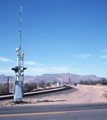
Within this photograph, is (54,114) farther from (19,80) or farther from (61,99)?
(61,99)

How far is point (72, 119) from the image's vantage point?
8383mm

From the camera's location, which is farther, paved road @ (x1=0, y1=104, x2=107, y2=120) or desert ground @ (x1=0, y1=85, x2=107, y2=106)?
desert ground @ (x1=0, y1=85, x2=107, y2=106)

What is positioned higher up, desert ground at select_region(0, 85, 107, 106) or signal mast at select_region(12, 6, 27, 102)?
signal mast at select_region(12, 6, 27, 102)

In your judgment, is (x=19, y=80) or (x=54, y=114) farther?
(x=19, y=80)

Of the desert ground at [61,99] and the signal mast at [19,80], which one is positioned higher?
the signal mast at [19,80]

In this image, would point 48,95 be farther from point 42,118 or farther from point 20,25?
point 42,118

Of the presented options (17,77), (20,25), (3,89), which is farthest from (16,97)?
(3,89)

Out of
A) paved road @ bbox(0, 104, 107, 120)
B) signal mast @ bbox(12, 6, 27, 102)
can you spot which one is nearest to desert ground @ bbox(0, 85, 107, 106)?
signal mast @ bbox(12, 6, 27, 102)

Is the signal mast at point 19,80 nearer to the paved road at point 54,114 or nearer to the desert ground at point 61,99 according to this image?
the desert ground at point 61,99

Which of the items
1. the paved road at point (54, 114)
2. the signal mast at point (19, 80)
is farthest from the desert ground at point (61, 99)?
the paved road at point (54, 114)

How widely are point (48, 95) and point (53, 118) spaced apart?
758 inches

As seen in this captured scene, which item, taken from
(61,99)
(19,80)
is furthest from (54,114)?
(61,99)

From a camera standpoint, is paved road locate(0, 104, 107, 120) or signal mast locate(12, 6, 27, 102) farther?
signal mast locate(12, 6, 27, 102)

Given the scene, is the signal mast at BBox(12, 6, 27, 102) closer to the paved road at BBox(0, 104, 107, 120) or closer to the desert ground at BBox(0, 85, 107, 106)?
the desert ground at BBox(0, 85, 107, 106)
